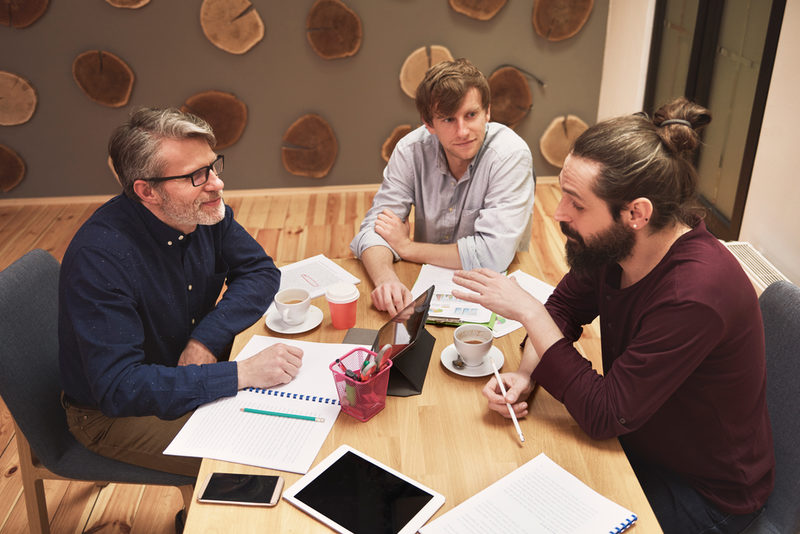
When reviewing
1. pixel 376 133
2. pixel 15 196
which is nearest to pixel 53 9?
pixel 15 196

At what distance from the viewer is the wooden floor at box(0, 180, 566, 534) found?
211 cm

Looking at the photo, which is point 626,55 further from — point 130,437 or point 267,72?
point 130,437

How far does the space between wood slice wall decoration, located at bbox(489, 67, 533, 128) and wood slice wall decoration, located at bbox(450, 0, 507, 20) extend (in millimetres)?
362

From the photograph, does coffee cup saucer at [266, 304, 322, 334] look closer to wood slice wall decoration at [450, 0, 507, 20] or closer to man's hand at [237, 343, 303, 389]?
man's hand at [237, 343, 303, 389]

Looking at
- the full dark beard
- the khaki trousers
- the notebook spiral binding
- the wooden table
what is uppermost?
the full dark beard

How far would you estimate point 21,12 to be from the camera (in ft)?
13.2

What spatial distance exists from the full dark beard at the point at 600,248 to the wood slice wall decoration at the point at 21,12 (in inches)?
156

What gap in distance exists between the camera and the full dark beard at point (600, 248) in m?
1.32

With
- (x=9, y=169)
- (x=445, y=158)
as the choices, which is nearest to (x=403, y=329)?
(x=445, y=158)

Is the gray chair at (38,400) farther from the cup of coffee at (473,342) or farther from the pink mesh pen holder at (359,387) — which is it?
the cup of coffee at (473,342)

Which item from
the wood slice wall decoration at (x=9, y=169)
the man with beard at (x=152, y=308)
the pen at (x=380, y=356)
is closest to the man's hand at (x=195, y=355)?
the man with beard at (x=152, y=308)

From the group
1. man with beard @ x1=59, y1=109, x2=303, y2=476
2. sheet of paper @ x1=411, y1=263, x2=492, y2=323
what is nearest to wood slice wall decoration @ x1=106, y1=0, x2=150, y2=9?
man with beard @ x1=59, y1=109, x2=303, y2=476

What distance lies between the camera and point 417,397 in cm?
142

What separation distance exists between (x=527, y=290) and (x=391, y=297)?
39 cm
